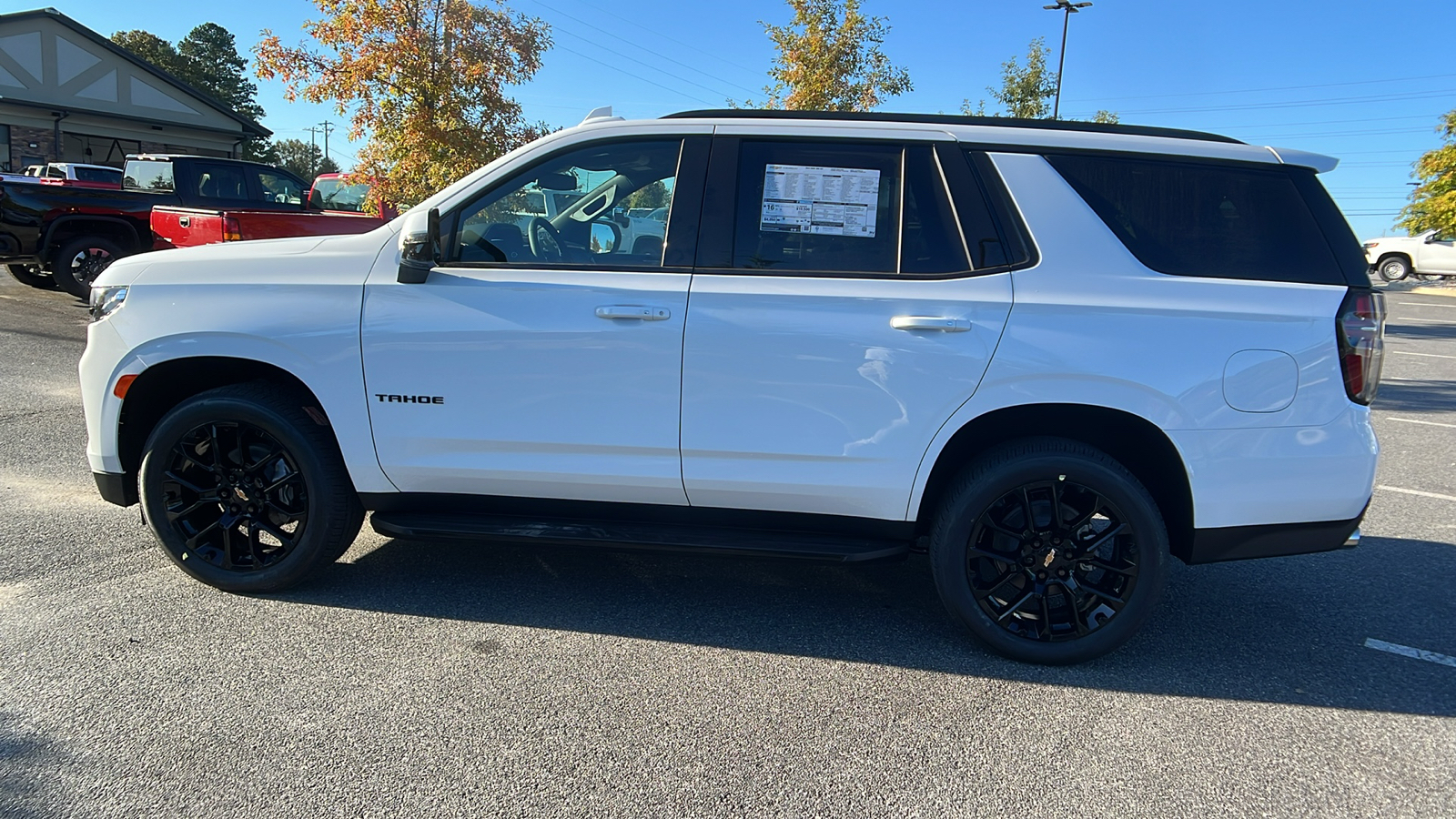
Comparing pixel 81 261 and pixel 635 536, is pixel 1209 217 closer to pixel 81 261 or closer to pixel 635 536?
pixel 635 536

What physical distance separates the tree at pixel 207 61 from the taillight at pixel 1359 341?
59.8 meters

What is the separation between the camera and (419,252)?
3.45 meters

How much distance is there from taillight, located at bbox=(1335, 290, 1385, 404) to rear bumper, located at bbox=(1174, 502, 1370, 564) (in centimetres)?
45

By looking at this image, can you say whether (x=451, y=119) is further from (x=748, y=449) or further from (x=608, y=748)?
(x=608, y=748)

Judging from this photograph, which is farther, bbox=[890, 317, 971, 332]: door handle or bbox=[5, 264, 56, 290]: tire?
bbox=[5, 264, 56, 290]: tire

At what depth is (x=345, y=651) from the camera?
3.31 m

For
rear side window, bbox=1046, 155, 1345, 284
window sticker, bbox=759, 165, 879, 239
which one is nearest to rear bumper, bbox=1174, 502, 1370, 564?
rear side window, bbox=1046, 155, 1345, 284

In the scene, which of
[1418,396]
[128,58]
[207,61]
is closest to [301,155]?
[207,61]

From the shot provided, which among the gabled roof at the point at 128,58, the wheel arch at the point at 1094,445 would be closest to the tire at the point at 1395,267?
the wheel arch at the point at 1094,445

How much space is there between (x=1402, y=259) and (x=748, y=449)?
107 ft

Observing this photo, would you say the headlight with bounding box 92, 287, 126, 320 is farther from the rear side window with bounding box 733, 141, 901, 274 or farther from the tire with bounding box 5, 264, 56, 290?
the tire with bounding box 5, 264, 56, 290

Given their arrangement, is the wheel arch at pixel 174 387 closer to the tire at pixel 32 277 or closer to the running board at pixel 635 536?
the running board at pixel 635 536

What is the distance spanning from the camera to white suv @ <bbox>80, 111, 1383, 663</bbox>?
3201mm

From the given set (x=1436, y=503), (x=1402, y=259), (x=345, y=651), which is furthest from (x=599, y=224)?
(x=1402, y=259)
